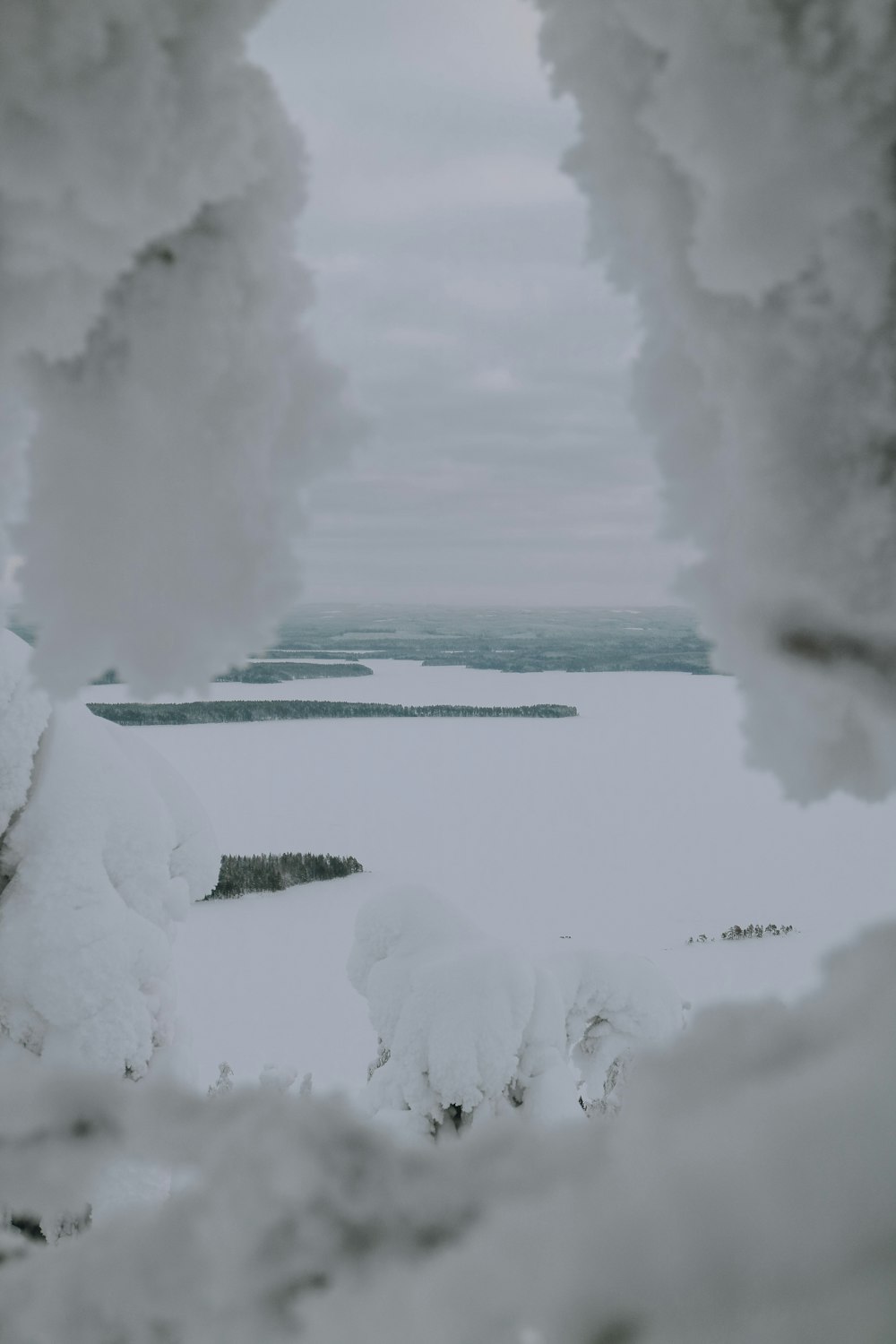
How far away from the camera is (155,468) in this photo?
1236 mm

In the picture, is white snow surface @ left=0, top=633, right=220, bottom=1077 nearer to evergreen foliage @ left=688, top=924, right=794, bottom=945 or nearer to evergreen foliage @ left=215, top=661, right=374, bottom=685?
evergreen foliage @ left=688, top=924, right=794, bottom=945

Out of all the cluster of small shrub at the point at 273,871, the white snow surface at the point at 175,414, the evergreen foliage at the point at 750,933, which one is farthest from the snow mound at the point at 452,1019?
the cluster of small shrub at the point at 273,871

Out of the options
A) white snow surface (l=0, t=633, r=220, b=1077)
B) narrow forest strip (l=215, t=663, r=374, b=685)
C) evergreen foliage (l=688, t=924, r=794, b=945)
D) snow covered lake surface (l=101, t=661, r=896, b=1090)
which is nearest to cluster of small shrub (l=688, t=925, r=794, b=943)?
evergreen foliage (l=688, t=924, r=794, b=945)

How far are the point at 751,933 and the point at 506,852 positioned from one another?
24.4 feet

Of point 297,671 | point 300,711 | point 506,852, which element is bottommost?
point 506,852

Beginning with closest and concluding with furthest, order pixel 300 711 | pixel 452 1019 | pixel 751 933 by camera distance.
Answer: pixel 452 1019, pixel 751 933, pixel 300 711

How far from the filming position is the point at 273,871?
21.0 meters

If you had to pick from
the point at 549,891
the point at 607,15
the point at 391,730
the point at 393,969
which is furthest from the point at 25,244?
the point at 391,730

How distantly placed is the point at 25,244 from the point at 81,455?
0.26 metres

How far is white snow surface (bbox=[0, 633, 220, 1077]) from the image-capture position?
15.6 feet

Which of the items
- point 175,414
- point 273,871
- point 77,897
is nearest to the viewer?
point 175,414

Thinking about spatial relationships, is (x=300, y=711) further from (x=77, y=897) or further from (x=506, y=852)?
(x=77, y=897)

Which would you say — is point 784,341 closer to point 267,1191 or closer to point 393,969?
point 267,1191

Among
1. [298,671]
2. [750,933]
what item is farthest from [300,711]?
[750,933]
